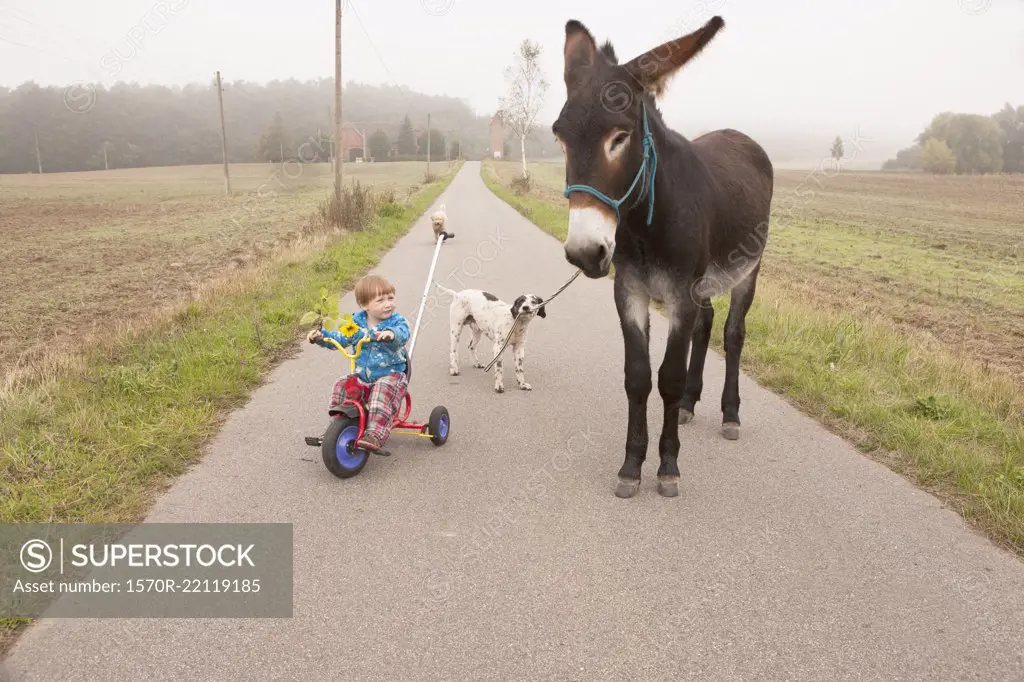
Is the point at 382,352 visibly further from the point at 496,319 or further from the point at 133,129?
the point at 133,129

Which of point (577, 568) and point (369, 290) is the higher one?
point (369, 290)

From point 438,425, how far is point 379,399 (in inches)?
21.6

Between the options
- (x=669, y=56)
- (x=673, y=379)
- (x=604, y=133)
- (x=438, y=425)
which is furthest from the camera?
(x=438, y=425)

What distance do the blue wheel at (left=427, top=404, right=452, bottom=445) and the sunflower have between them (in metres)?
0.96

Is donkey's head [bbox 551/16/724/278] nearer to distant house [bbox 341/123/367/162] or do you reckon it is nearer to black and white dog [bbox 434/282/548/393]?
black and white dog [bbox 434/282/548/393]

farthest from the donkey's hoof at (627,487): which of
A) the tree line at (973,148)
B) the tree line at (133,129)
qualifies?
the tree line at (973,148)

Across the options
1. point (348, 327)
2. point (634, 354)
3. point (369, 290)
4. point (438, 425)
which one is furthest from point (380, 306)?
point (634, 354)

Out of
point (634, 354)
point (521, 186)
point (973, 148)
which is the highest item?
point (973, 148)

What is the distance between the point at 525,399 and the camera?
5.67 m

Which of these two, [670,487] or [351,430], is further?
[351,430]

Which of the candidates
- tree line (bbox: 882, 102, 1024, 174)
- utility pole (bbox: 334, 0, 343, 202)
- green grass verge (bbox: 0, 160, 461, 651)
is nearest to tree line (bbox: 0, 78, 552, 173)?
utility pole (bbox: 334, 0, 343, 202)

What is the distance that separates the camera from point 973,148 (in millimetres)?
77000

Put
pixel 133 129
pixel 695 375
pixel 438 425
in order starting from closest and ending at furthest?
pixel 438 425
pixel 695 375
pixel 133 129

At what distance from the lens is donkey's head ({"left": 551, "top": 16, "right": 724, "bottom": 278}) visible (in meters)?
2.95
